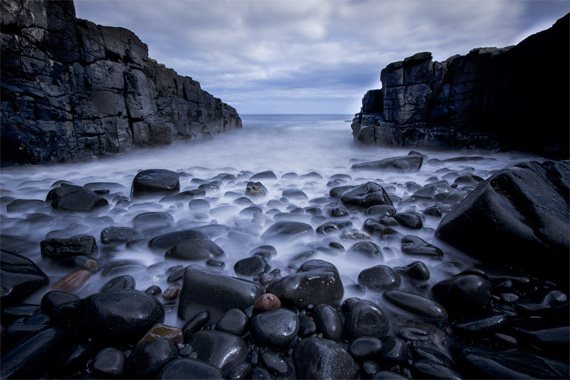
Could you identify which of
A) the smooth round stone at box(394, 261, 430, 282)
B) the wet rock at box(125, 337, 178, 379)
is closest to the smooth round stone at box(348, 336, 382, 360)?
the smooth round stone at box(394, 261, 430, 282)

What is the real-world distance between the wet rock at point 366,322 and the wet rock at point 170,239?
5.27ft

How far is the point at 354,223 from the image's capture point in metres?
2.97

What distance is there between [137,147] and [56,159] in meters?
2.18

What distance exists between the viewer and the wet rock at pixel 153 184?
3918 mm

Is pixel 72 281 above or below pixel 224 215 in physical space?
below

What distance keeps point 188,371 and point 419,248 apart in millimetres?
1996

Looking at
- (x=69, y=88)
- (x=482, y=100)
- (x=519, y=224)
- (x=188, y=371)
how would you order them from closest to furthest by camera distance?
1. (x=188, y=371)
2. (x=519, y=224)
3. (x=69, y=88)
4. (x=482, y=100)

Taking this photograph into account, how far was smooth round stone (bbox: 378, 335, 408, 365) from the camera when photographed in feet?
4.28

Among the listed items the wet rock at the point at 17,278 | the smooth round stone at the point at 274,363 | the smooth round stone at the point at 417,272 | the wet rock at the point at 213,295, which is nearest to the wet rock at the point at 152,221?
the wet rock at the point at 17,278

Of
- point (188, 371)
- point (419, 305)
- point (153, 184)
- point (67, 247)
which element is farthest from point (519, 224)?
point (153, 184)

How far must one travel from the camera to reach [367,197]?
3.34 metres

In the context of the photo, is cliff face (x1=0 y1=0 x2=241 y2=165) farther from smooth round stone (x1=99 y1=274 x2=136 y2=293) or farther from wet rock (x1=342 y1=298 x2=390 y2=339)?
wet rock (x1=342 y1=298 x2=390 y2=339)

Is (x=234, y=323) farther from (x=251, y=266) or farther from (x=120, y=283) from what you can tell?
(x=120, y=283)

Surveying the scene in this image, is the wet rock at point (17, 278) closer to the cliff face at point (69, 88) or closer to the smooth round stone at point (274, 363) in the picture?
the smooth round stone at point (274, 363)
